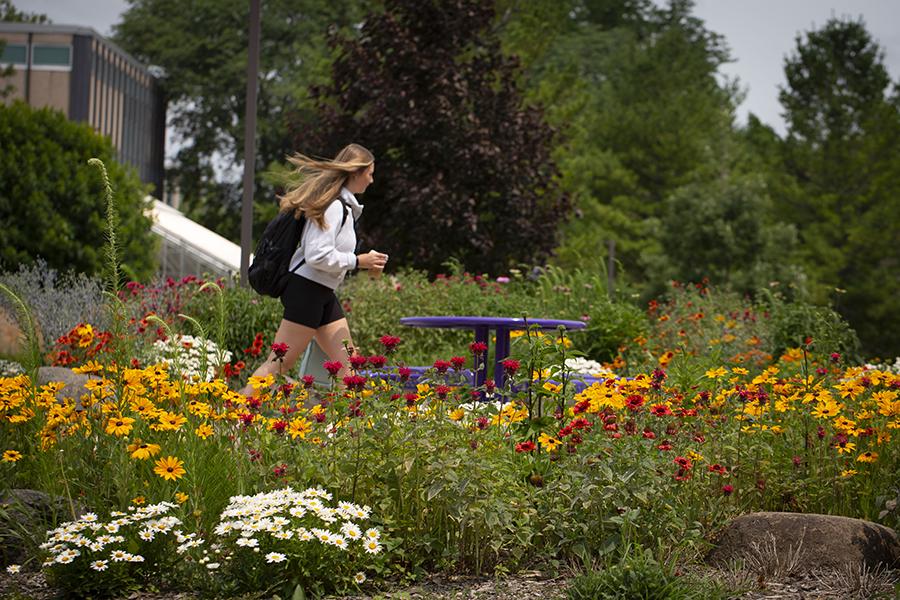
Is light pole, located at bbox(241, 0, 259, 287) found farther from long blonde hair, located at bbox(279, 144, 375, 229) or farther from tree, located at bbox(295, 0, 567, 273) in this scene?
long blonde hair, located at bbox(279, 144, 375, 229)

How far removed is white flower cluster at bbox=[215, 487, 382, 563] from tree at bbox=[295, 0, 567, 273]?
10974mm

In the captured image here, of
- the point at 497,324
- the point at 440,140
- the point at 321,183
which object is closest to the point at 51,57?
the point at 440,140

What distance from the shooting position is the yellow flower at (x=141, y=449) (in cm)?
379

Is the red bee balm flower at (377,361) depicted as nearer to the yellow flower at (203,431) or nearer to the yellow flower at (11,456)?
the yellow flower at (203,431)

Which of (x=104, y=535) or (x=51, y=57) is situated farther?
(x=51, y=57)

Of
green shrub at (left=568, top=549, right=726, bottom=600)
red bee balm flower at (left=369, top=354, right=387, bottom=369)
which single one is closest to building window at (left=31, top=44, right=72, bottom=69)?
red bee balm flower at (left=369, top=354, right=387, bottom=369)

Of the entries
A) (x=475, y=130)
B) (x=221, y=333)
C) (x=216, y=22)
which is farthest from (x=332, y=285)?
(x=216, y=22)

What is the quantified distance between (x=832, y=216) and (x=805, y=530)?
29180mm

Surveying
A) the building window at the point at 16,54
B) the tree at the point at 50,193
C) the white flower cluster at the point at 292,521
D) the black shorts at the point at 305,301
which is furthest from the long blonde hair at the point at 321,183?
the building window at the point at 16,54

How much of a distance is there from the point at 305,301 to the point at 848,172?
2923 centimetres

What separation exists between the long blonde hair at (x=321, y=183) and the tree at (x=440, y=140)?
8.27m

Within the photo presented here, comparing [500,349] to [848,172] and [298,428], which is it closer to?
[298,428]

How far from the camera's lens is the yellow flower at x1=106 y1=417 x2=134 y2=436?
12.9ft

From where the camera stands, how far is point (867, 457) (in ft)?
14.5
